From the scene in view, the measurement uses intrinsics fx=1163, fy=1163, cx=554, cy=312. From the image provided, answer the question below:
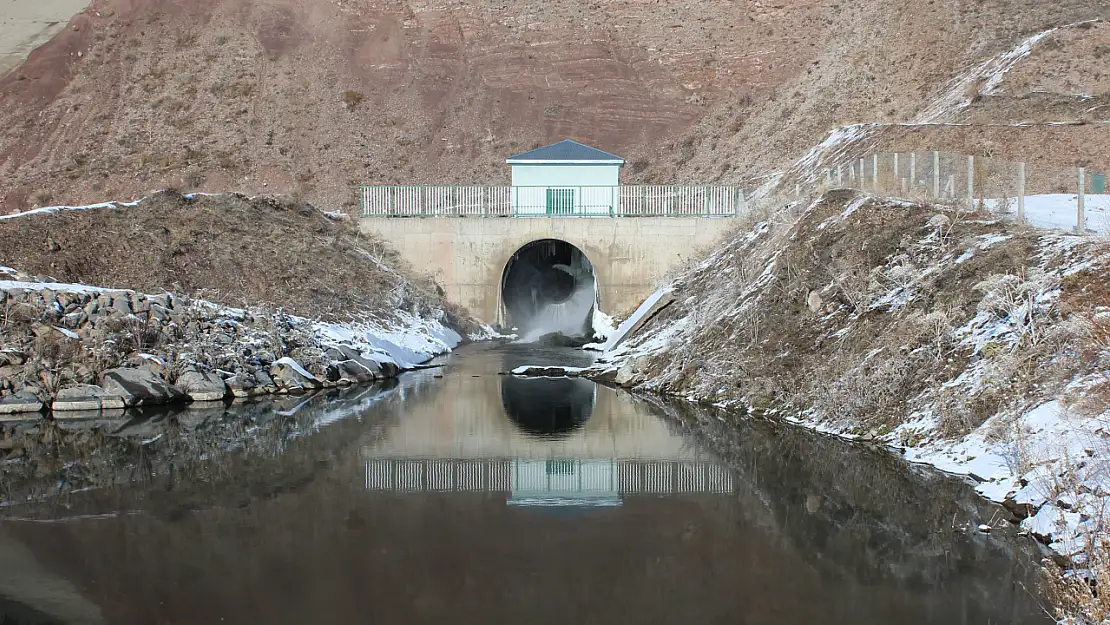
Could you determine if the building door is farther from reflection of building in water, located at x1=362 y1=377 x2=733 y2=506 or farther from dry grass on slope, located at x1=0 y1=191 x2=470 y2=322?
reflection of building in water, located at x1=362 y1=377 x2=733 y2=506

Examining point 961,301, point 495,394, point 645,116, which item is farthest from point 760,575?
point 645,116

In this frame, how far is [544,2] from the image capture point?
93.0 metres

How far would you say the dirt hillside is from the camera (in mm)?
72812

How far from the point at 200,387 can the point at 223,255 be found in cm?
1091

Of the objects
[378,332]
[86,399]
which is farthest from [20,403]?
[378,332]

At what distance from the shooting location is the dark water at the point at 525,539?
1155 centimetres

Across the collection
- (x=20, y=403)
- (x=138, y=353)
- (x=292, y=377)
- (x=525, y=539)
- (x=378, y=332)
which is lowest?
(x=525, y=539)

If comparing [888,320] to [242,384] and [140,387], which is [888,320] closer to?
[242,384]

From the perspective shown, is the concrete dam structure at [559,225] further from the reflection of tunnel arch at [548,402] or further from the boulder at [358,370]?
the reflection of tunnel arch at [548,402]

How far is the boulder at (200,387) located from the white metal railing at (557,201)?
21.7 meters

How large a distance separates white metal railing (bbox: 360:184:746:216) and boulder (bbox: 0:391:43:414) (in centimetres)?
2418

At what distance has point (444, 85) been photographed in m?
86.2

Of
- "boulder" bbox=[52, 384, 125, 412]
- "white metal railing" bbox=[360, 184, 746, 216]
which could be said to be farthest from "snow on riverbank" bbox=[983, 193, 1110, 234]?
"boulder" bbox=[52, 384, 125, 412]

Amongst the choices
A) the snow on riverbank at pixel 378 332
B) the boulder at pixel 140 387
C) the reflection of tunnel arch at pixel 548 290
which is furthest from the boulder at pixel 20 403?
the reflection of tunnel arch at pixel 548 290
